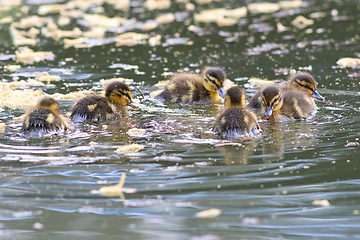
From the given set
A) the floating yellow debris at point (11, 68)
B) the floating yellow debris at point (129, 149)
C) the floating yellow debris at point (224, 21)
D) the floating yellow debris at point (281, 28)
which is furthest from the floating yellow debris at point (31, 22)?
the floating yellow debris at point (129, 149)

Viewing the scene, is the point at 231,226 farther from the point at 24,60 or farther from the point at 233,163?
the point at 24,60

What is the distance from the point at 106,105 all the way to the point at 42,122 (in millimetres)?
886

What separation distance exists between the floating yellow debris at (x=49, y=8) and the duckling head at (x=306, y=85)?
6.99m

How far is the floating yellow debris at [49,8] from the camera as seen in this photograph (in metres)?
11.1

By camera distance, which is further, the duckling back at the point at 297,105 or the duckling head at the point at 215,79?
the duckling head at the point at 215,79

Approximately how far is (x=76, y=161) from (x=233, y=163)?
116 cm

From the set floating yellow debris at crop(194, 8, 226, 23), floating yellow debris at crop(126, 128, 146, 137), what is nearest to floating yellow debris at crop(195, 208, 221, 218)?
floating yellow debris at crop(126, 128, 146, 137)

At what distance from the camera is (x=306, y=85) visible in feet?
18.5

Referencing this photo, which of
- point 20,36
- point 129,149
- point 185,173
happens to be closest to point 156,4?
point 20,36

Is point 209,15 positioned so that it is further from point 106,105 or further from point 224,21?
point 106,105

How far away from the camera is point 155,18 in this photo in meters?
10.4

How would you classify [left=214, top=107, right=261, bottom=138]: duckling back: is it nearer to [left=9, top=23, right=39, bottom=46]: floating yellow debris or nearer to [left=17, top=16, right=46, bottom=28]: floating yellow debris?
[left=9, top=23, right=39, bottom=46]: floating yellow debris

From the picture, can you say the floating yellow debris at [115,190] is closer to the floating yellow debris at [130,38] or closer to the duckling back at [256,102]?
the duckling back at [256,102]

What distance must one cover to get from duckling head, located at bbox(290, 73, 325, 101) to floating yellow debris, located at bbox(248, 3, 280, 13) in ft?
18.1
